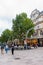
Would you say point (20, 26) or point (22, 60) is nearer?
point (22, 60)

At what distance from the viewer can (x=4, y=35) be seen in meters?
144

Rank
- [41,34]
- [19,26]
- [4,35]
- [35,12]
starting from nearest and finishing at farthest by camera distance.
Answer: [19,26], [41,34], [35,12], [4,35]

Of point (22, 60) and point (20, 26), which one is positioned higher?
point (20, 26)

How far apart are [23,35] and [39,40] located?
18813 mm

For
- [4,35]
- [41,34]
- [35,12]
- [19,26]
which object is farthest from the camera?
[4,35]

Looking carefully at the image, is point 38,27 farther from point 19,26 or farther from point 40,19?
point 19,26

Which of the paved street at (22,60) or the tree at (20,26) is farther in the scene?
the tree at (20,26)

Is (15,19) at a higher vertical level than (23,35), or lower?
higher

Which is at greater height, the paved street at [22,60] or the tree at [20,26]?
the tree at [20,26]

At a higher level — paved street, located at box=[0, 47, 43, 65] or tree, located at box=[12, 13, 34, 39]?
tree, located at box=[12, 13, 34, 39]

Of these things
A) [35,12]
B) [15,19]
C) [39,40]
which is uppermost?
[35,12]

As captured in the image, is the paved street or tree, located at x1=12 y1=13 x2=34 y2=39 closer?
the paved street

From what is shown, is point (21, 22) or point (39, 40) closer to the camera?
point (21, 22)

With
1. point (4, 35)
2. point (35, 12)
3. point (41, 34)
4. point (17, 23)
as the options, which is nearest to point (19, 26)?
point (17, 23)
